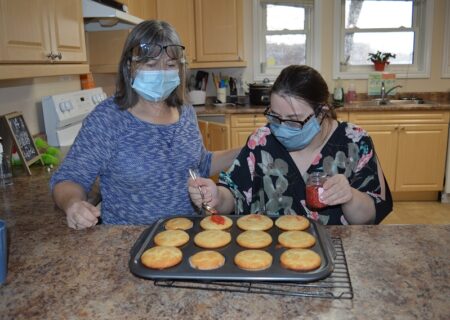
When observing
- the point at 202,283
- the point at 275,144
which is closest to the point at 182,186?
the point at 275,144

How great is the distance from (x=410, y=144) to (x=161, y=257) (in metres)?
3.50

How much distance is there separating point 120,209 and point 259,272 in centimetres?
73

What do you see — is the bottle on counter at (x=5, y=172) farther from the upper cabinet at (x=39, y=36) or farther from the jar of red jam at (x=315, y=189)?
the jar of red jam at (x=315, y=189)

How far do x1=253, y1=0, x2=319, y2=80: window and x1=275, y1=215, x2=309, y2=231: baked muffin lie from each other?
137 inches

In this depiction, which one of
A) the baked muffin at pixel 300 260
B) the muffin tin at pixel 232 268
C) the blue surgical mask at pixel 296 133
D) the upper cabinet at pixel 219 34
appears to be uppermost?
the upper cabinet at pixel 219 34

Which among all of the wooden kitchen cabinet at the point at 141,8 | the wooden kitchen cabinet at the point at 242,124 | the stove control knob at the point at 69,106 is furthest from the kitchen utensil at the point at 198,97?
the stove control knob at the point at 69,106

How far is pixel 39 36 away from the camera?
1.62 meters

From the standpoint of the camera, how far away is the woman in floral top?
1372 mm

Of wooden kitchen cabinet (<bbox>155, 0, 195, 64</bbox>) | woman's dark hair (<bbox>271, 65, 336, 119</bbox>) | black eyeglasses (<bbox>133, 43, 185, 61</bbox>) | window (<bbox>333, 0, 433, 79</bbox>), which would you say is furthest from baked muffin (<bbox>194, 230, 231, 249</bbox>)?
window (<bbox>333, 0, 433, 79</bbox>)

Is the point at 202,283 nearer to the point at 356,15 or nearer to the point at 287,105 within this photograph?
the point at 287,105

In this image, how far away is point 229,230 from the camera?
1.12 metres

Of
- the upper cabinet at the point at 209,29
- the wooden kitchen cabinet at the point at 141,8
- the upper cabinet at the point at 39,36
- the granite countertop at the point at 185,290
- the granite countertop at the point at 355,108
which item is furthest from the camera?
the upper cabinet at the point at 209,29

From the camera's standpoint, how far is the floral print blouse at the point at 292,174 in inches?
55.9

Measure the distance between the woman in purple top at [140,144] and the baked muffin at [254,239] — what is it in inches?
18.1
